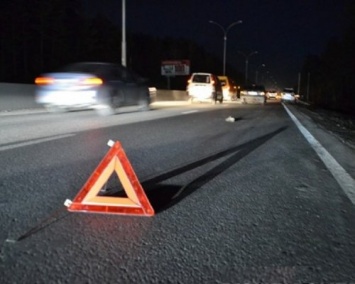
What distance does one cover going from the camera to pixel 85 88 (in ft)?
50.2

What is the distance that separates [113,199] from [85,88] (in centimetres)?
1106

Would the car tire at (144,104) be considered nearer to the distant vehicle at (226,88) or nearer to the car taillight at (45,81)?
the car taillight at (45,81)

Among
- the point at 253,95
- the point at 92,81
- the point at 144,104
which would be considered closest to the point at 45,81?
the point at 92,81

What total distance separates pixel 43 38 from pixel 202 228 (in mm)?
67496

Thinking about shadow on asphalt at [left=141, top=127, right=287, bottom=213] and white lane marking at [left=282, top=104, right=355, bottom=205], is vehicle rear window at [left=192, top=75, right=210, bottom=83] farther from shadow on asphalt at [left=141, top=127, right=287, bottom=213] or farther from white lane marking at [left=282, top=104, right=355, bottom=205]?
shadow on asphalt at [left=141, top=127, right=287, bottom=213]

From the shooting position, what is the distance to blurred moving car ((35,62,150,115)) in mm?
15281

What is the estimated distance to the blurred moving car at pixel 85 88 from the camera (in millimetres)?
15281

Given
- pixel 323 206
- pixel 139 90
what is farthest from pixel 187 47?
pixel 323 206

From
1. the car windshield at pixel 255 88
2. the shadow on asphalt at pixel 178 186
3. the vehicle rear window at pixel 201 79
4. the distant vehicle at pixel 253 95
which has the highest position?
the vehicle rear window at pixel 201 79

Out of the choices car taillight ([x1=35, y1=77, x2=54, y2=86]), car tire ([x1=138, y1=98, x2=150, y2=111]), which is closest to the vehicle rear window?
car tire ([x1=138, y1=98, x2=150, y2=111])

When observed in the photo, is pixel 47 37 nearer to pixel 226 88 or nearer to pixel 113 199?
pixel 226 88

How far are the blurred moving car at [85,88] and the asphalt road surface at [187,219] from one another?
20.6 ft

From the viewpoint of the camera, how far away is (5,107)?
1817 cm

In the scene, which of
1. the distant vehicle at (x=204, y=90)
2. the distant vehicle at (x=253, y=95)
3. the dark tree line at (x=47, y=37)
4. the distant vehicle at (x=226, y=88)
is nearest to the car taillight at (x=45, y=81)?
the distant vehicle at (x=204, y=90)
